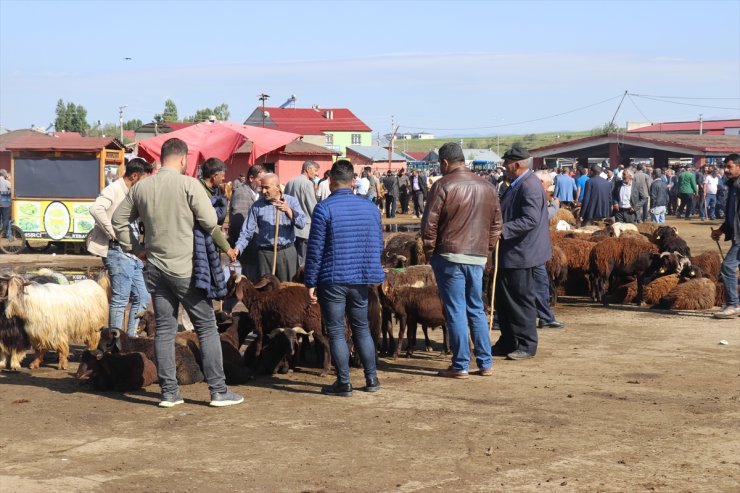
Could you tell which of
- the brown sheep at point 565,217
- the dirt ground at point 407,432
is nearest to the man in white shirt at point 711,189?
the brown sheep at point 565,217

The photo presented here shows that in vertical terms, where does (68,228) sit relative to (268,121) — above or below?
below

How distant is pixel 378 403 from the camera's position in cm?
796

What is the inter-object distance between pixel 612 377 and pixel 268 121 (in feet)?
235

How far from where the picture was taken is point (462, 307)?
8898 millimetres

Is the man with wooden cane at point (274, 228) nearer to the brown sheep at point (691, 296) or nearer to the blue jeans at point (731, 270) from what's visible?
the blue jeans at point (731, 270)

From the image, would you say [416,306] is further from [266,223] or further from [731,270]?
[731,270]

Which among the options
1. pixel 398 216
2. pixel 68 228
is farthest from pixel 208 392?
pixel 398 216

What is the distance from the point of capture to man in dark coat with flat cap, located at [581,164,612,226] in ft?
66.0

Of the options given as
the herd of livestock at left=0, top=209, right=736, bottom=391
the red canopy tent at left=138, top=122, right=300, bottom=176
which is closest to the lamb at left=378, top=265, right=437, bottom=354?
the herd of livestock at left=0, top=209, right=736, bottom=391

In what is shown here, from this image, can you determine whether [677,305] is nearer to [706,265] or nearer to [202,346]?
[706,265]

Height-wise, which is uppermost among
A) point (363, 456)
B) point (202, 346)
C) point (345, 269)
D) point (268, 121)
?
point (268, 121)

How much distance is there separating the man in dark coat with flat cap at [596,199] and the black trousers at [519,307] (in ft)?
34.5

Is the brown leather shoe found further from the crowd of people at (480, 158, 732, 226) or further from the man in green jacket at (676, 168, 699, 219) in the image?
the man in green jacket at (676, 168, 699, 219)

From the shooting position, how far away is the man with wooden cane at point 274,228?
10375 millimetres
